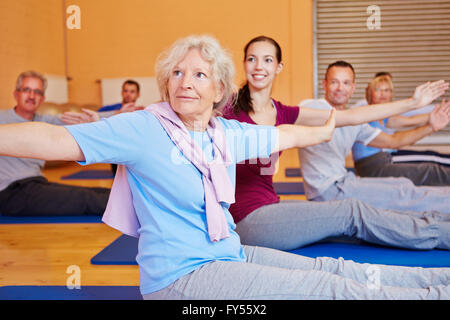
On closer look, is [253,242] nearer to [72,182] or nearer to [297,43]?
[72,182]

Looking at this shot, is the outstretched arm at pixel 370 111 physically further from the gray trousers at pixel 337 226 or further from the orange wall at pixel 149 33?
the orange wall at pixel 149 33

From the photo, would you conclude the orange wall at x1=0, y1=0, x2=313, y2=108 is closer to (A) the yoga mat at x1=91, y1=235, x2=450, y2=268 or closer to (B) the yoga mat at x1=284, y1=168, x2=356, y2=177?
(B) the yoga mat at x1=284, y1=168, x2=356, y2=177

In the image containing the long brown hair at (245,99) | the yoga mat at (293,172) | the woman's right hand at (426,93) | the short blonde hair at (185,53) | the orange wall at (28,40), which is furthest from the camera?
the orange wall at (28,40)

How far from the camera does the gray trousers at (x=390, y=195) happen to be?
8.99 ft

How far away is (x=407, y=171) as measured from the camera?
3678 millimetres

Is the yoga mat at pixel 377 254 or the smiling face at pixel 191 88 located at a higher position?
the smiling face at pixel 191 88

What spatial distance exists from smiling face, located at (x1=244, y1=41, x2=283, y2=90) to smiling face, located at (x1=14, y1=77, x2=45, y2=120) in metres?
1.88

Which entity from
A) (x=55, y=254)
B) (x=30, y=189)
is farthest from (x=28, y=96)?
(x=55, y=254)

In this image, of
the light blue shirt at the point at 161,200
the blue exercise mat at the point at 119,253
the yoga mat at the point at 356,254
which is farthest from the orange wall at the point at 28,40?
the light blue shirt at the point at 161,200

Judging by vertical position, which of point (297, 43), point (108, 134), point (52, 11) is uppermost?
point (52, 11)

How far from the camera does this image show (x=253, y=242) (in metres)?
2.20

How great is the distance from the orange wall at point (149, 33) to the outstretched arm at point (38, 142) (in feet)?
20.3
